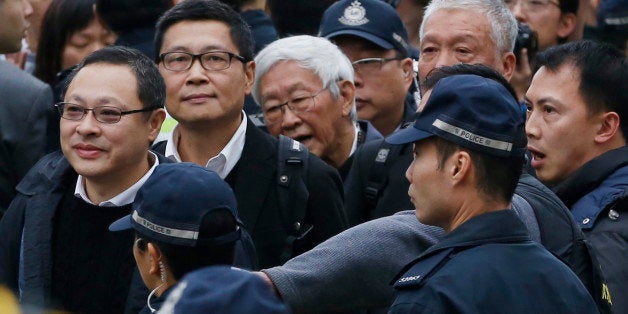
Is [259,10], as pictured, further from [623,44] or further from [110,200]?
[110,200]

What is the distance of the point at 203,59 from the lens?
213 inches

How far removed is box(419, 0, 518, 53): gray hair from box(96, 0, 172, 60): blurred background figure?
5.09 feet

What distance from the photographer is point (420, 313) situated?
3.34 metres

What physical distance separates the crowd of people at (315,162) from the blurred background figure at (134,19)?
0.01 meters

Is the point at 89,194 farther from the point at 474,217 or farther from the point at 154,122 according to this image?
the point at 474,217

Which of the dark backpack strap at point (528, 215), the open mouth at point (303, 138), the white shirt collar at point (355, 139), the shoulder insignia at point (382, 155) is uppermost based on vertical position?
the dark backpack strap at point (528, 215)

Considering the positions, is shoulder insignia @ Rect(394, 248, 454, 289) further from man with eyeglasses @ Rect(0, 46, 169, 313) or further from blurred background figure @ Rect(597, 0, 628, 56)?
blurred background figure @ Rect(597, 0, 628, 56)

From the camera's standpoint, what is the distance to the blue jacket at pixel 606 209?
4.55 metres

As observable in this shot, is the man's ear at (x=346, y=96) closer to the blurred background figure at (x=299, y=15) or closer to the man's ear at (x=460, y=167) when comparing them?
the blurred background figure at (x=299, y=15)

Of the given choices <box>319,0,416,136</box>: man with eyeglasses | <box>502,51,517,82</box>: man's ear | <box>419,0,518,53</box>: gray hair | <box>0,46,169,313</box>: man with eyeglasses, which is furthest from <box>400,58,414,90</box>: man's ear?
<box>0,46,169,313</box>: man with eyeglasses

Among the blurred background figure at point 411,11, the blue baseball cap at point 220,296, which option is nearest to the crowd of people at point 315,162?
the blue baseball cap at point 220,296

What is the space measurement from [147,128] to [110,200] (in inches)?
13.8

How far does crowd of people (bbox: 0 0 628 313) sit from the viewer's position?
3570 mm

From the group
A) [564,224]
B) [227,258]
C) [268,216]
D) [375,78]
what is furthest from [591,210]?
[375,78]
